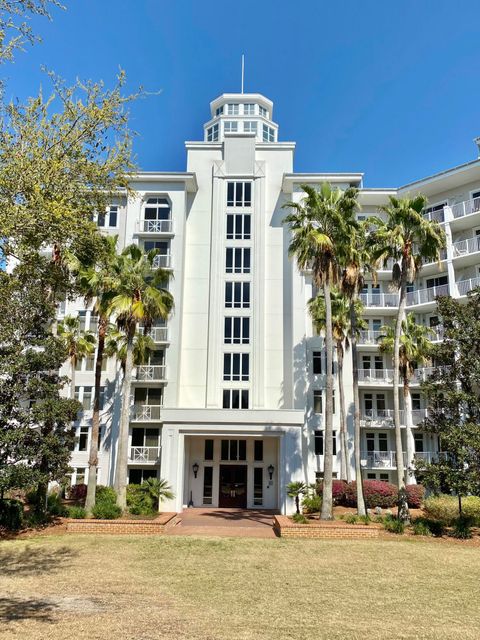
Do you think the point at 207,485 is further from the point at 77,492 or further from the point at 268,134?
the point at 268,134

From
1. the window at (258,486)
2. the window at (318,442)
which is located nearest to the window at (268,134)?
the window at (318,442)

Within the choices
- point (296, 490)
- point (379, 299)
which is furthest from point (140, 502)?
point (379, 299)

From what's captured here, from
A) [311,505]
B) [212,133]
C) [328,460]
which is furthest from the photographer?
[212,133]

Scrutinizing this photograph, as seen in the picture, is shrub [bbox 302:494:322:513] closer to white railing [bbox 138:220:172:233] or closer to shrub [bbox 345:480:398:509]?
shrub [bbox 345:480:398:509]

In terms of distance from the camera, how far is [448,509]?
21.8 m

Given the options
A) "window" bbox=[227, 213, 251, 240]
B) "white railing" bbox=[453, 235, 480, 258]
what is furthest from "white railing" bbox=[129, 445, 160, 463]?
"white railing" bbox=[453, 235, 480, 258]

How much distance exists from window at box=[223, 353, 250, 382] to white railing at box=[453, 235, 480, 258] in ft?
52.3

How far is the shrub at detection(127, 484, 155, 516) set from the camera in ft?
71.7

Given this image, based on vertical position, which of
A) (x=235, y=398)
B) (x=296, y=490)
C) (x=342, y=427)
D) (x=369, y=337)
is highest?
(x=369, y=337)

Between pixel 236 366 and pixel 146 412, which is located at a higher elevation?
pixel 236 366

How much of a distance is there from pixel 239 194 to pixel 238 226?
8.37 feet

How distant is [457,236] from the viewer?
118ft

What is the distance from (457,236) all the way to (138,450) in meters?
26.0

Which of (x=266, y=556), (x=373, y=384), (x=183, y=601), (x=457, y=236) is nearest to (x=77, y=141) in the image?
(x=183, y=601)
